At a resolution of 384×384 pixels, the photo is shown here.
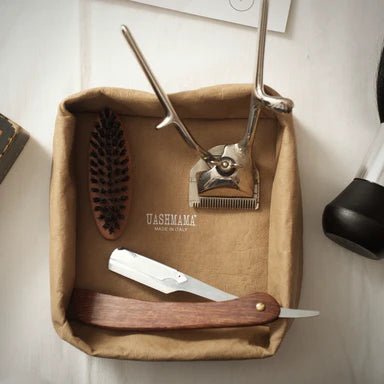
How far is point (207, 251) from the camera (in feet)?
1.68

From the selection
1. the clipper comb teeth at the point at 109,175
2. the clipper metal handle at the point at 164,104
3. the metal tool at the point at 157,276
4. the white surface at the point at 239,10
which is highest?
the white surface at the point at 239,10

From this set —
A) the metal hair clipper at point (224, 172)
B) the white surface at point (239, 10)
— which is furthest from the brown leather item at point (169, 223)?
the white surface at point (239, 10)

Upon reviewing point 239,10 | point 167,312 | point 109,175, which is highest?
point 239,10

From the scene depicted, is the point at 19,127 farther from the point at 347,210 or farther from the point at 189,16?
the point at 347,210

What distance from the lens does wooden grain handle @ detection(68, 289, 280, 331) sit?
18.4 inches

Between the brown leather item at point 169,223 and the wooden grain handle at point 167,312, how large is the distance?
2 centimetres

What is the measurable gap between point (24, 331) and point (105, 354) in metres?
0.12

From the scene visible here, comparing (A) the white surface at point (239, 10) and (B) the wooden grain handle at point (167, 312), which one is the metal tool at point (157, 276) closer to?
(B) the wooden grain handle at point (167, 312)

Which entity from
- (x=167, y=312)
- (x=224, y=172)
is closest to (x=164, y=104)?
(x=224, y=172)

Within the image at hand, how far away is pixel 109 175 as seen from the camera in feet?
1.63

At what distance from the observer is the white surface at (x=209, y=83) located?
1.73ft

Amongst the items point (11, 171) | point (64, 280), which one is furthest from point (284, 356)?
point (11, 171)

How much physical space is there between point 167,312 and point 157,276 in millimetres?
38

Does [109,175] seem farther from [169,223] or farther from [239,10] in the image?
[239,10]
